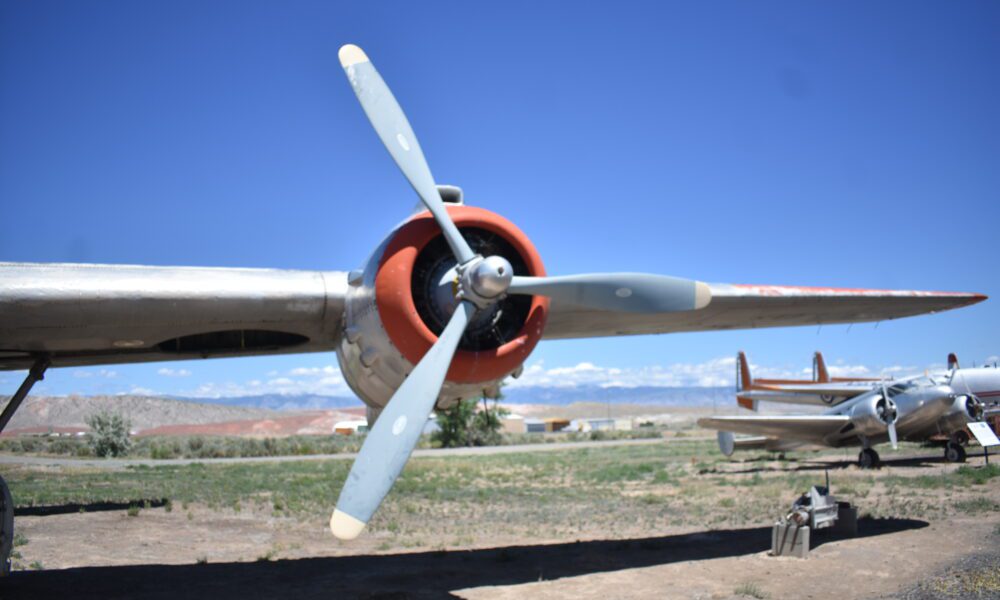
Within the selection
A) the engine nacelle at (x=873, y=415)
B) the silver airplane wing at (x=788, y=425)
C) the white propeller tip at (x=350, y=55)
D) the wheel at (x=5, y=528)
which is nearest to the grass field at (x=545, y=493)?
the silver airplane wing at (x=788, y=425)

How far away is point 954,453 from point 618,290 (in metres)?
22.3

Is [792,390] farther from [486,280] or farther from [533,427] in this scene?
[533,427]

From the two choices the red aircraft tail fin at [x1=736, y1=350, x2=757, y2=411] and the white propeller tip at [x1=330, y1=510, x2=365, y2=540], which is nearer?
the white propeller tip at [x1=330, y1=510, x2=365, y2=540]

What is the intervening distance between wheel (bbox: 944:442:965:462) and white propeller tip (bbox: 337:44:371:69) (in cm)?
2379

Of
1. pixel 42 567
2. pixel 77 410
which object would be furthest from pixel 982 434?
pixel 77 410

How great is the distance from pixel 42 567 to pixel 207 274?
20.1 feet

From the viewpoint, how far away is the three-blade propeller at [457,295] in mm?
5367

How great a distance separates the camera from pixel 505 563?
10.1 meters

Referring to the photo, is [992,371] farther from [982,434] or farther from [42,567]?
[42,567]

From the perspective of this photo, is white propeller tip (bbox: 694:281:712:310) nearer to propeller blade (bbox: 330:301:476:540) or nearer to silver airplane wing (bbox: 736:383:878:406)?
propeller blade (bbox: 330:301:476:540)

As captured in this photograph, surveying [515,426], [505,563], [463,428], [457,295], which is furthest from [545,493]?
[515,426]

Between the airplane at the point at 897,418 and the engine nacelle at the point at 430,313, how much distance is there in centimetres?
1797

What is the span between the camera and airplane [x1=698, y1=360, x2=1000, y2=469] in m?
22.5

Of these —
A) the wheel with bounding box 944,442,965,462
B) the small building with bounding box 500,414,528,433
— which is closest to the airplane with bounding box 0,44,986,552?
the wheel with bounding box 944,442,965,462
